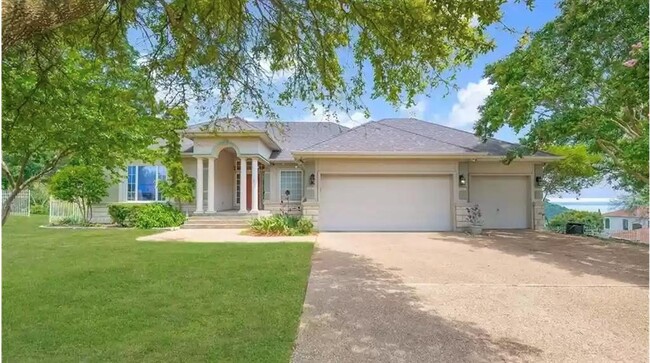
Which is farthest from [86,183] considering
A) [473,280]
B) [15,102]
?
[473,280]

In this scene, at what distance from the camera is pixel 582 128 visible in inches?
398

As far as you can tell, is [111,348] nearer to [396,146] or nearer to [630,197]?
[396,146]

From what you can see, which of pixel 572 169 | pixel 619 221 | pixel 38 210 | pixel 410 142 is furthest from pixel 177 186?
pixel 619 221

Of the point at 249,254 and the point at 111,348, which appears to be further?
the point at 249,254

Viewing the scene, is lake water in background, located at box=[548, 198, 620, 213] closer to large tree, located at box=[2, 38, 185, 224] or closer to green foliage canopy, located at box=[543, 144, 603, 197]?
green foliage canopy, located at box=[543, 144, 603, 197]

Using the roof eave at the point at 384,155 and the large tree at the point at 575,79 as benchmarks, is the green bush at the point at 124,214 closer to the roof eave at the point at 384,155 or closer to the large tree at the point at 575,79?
the roof eave at the point at 384,155

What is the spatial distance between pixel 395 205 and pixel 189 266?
9112 millimetres

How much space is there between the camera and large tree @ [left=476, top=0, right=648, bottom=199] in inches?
348

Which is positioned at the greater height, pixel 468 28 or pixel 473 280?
pixel 468 28

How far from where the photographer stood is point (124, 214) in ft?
59.2

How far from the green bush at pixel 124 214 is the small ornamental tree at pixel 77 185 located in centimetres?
80

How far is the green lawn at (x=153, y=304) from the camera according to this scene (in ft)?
13.5

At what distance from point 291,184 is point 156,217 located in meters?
6.02

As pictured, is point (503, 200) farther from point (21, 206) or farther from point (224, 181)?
point (21, 206)
